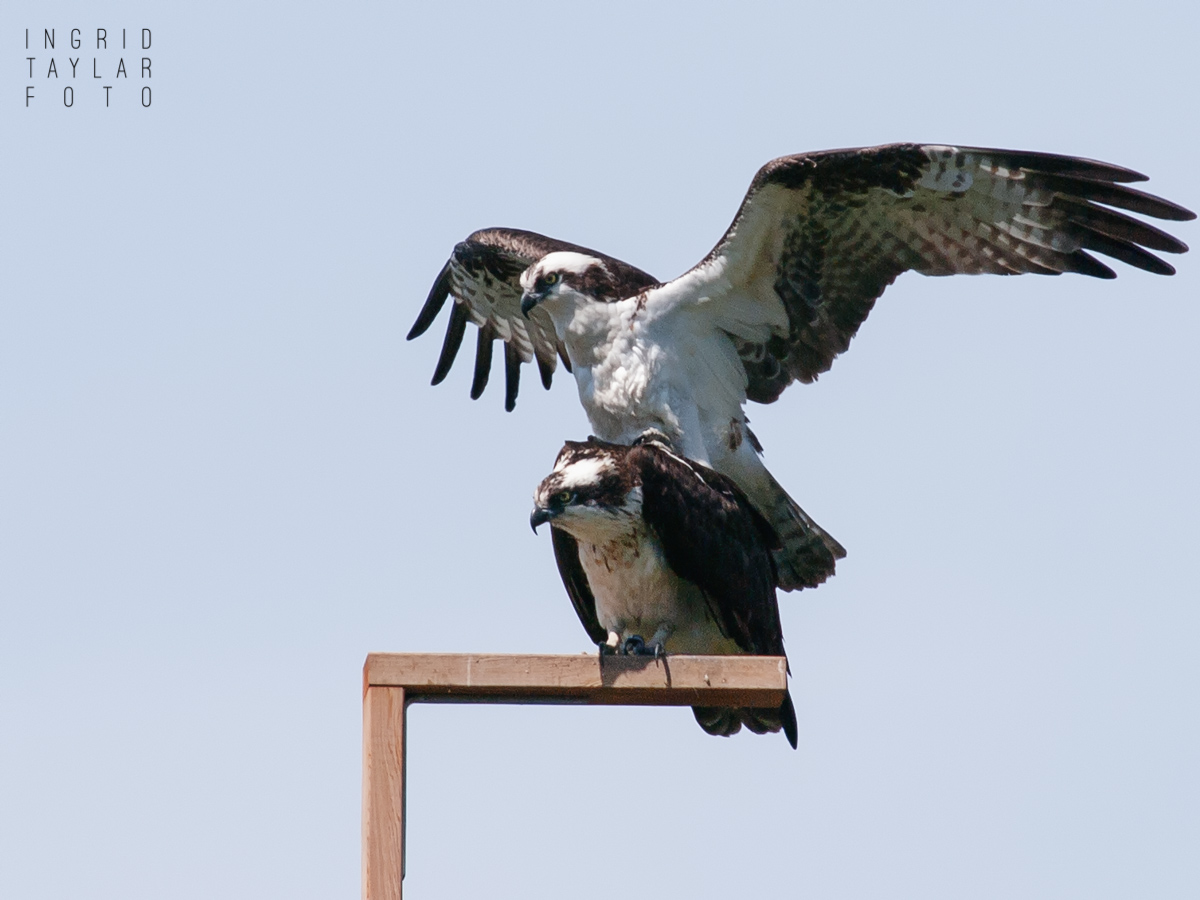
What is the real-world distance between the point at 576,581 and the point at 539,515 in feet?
2.62

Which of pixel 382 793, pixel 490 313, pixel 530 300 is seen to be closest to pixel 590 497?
pixel 530 300

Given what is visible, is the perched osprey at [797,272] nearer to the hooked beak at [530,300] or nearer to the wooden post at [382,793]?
the hooked beak at [530,300]

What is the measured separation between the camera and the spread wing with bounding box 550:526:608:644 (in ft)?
24.8

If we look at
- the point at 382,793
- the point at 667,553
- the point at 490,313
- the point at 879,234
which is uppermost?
the point at 490,313

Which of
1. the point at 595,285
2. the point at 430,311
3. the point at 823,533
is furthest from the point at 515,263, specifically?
the point at 823,533

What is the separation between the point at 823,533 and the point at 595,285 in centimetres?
152

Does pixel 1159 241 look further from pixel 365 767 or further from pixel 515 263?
pixel 365 767

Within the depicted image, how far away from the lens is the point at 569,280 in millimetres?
7844

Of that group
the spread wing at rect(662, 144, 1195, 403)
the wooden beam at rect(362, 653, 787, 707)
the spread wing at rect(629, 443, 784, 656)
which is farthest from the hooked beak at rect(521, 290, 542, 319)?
the wooden beam at rect(362, 653, 787, 707)

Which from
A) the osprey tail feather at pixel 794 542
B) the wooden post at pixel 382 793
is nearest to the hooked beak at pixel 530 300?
the osprey tail feather at pixel 794 542

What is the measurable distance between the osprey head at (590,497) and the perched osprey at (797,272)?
0.59 metres

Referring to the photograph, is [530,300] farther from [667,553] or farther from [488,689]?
[488,689]

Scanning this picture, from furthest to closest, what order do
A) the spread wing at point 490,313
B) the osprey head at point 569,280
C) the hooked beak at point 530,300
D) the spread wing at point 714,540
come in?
the spread wing at point 490,313 → the hooked beak at point 530,300 → the osprey head at point 569,280 → the spread wing at point 714,540

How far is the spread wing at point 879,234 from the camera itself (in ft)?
24.2
